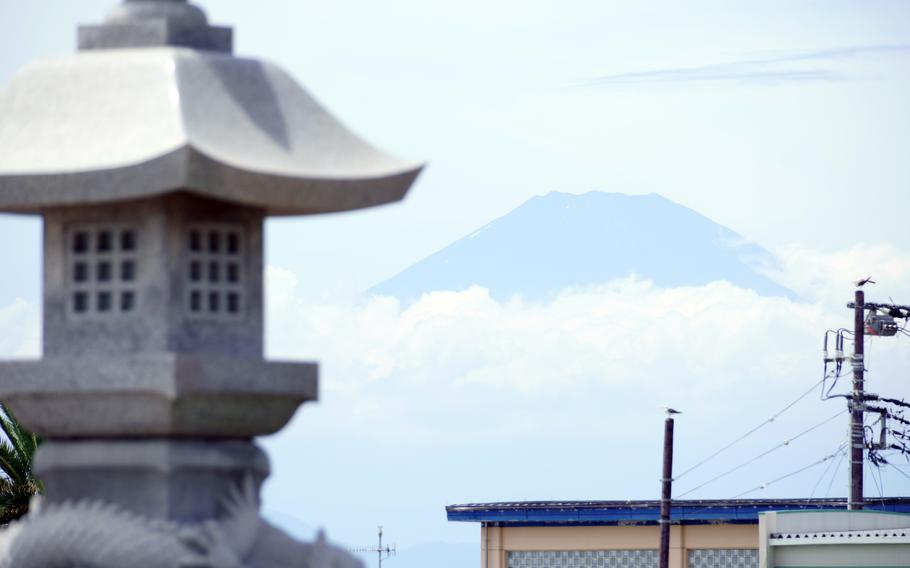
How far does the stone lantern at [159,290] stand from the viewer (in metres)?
10.7

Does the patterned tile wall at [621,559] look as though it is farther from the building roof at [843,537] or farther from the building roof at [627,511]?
the building roof at [843,537]

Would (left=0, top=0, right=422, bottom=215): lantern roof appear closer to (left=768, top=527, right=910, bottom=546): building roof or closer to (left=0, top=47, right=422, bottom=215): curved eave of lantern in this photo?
(left=0, top=47, right=422, bottom=215): curved eave of lantern

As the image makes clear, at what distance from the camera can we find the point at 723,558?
118 ft

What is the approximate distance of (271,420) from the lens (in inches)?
443

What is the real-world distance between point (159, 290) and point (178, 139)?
3.35ft

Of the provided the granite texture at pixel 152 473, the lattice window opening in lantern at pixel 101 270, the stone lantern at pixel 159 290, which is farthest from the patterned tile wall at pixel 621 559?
the lattice window opening in lantern at pixel 101 270

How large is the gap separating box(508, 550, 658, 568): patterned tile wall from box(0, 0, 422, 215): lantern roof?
26369 millimetres

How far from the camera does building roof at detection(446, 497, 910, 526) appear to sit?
119ft

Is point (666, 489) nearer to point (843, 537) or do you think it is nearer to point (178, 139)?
point (843, 537)

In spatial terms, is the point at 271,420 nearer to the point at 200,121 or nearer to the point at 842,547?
the point at 200,121

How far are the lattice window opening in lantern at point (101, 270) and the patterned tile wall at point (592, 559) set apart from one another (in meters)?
26.7

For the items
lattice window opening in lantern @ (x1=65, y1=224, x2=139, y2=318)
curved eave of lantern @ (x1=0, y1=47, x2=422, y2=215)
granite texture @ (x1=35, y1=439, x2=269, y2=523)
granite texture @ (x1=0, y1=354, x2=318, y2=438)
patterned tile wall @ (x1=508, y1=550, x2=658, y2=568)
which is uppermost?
curved eave of lantern @ (x1=0, y1=47, x2=422, y2=215)

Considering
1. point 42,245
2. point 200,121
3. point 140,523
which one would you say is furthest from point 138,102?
point 140,523

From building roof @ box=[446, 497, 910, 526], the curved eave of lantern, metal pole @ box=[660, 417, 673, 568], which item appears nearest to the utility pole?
metal pole @ box=[660, 417, 673, 568]
